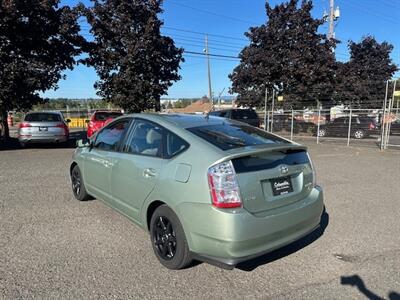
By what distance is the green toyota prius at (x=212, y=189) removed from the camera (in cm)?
346

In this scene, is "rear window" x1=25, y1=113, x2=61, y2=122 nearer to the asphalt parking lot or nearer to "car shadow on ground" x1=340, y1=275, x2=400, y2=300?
the asphalt parking lot

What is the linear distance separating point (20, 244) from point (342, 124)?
58.2 ft

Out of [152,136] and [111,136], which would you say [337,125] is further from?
[152,136]

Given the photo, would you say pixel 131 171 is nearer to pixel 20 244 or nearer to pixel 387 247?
pixel 20 244

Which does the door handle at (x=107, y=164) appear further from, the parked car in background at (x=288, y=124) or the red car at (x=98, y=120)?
the parked car in background at (x=288, y=124)

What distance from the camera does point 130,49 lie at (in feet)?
60.8

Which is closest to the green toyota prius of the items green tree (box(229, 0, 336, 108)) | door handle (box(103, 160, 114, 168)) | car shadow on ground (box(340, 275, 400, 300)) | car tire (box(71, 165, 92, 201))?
door handle (box(103, 160, 114, 168))

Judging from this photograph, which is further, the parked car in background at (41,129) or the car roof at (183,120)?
the parked car in background at (41,129)

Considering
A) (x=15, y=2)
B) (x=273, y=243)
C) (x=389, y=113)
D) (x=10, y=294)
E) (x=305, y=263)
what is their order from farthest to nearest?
(x=389, y=113), (x=15, y=2), (x=305, y=263), (x=273, y=243), (x=10, y=294)

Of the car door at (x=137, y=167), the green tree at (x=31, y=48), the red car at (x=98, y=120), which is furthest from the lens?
the red car at (x=98, y=120)

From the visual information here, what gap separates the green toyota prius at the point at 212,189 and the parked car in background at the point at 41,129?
10.2 m

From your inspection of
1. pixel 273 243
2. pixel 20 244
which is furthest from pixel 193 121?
pixel 20 244

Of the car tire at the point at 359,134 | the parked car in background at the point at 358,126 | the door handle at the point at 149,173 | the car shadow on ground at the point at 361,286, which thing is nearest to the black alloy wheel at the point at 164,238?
the door handle at the point at 149,173

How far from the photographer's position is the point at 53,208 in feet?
19.7
